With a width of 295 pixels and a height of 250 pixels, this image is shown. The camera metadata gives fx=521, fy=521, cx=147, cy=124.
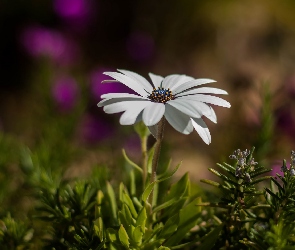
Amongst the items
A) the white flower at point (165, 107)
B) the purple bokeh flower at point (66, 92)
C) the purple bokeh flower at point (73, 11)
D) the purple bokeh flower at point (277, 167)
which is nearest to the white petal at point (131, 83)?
the white flower at point (165, 107)

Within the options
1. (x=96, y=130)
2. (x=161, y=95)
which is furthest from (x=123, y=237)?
(x=96, y=130)

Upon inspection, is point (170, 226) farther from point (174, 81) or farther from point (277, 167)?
point (277, 167)

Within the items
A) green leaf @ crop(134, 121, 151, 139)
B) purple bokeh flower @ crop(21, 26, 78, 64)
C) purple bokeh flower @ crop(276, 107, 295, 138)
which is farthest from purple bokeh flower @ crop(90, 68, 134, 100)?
green leaf @ crop(134, 121, 151, 139)

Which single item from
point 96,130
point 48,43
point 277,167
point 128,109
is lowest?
point 128,109

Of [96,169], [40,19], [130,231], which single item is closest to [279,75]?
[40,19]

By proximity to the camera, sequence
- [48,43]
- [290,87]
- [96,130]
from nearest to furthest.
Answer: [290,87], [96,130], [48,43]

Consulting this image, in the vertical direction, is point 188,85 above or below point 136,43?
below
